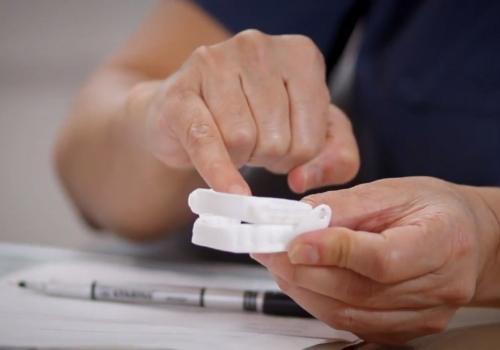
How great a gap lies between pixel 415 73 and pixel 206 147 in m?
0.27

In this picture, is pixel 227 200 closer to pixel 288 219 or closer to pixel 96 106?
pixel 288 219

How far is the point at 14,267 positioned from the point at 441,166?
0.31m

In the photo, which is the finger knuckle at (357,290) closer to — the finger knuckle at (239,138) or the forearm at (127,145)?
the finger knuckle at (239,138)

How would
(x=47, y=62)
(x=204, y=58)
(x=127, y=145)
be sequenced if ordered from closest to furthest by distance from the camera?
(x=204, y=58), (x=127, y=145), (x=47, y=62)

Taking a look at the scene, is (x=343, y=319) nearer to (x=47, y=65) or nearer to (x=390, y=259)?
(x=390, y=259)

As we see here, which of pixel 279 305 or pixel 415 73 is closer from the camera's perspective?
pixel 279 305

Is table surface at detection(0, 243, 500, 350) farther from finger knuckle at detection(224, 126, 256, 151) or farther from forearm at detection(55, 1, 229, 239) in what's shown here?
forearm at detection(55, 1, 229, 239)

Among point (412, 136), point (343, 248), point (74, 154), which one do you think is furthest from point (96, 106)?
point (343, 248)

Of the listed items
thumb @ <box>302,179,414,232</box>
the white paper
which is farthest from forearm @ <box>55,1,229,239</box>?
thumb @ <box>302,179,414,232</box>

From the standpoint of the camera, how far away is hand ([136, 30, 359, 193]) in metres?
0.33

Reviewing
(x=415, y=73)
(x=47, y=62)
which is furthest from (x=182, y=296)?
(x=47, y=62)

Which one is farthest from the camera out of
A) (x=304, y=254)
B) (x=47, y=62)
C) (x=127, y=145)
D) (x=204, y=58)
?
(x=47, y=62)

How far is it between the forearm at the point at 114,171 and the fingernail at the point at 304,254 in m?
0.22

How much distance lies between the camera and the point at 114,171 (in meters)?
0.55
